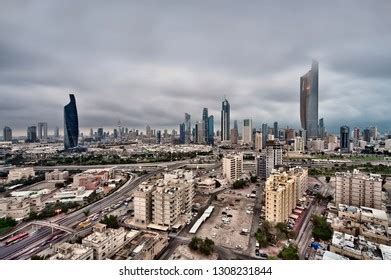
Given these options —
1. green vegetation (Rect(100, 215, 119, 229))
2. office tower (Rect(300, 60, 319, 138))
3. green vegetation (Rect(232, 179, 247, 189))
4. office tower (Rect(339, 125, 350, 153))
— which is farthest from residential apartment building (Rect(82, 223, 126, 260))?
office tower (Rect(339, 125, 350, 153))

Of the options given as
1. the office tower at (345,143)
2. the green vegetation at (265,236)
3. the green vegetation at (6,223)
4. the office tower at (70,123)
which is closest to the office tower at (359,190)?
the green vegetation at (265,236)

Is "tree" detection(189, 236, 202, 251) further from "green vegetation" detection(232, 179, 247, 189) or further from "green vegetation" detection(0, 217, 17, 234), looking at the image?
"green vegetation" detection(232, 179, 247, 189)

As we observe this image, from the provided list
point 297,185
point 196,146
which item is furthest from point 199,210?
point 196,146

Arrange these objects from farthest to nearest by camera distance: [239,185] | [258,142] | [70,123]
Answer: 1. [258,142]
2. [239,185]
3. [70,123]

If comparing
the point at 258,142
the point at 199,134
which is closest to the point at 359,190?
the point at 258,142

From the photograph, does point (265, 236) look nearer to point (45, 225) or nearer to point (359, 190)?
point (359, 190)

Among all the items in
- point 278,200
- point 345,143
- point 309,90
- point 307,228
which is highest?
point 309,90

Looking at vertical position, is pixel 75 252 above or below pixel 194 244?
above
